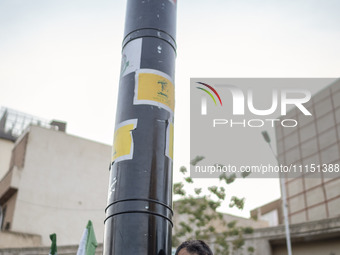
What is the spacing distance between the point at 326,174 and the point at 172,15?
105 feet

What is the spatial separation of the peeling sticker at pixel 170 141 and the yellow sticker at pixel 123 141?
31cm

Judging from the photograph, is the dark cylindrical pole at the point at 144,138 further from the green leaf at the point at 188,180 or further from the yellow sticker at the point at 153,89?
the green leaf at the point at 188,180

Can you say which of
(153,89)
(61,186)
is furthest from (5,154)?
(153,89)

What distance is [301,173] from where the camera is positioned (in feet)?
123

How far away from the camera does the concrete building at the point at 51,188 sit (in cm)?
2591

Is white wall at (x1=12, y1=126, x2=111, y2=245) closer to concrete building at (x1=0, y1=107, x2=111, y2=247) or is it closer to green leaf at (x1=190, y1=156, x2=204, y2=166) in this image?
concrete building at (x1=0, y1=107, x2=111, y2=247)

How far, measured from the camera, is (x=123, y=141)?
436 cm

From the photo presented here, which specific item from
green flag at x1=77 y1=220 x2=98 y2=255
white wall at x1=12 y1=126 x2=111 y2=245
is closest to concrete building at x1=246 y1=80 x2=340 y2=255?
white wall at x1=12 y1=126 x2=111 y2=245

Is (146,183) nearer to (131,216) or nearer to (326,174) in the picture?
(131,216)

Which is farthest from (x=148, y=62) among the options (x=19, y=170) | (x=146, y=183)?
(x=19, y=170)

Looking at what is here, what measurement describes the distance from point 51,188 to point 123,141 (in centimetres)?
2403

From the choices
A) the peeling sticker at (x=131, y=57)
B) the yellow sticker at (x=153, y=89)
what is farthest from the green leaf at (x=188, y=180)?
the yellow sticker at (x=153, y=89)

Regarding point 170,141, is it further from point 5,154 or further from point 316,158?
point 316,158

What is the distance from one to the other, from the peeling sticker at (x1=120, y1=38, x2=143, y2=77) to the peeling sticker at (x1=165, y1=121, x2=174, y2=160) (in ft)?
2.05
